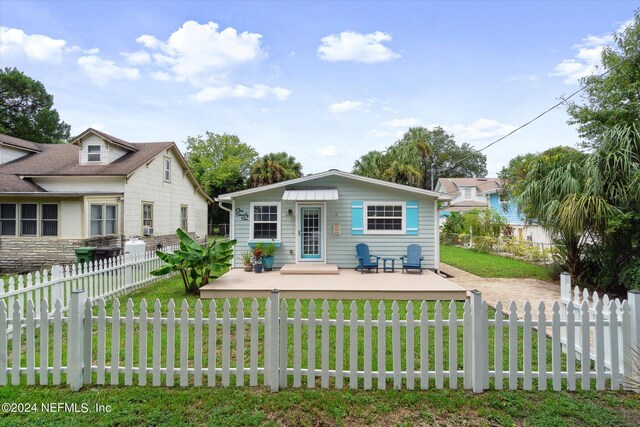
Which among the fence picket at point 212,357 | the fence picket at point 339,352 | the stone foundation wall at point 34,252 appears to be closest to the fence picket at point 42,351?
the fence picket at point 212,357

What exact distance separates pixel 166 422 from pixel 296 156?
30505 mm

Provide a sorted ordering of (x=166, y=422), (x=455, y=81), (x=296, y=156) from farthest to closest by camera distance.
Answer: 1. (x=296, y=156)
2. (x=455, y=81)
3. (x=166, y=422)

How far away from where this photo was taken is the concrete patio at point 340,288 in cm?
754

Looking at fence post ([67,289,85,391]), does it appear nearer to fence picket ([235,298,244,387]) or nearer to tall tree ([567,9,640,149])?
fence picket ([235,298,244,387])

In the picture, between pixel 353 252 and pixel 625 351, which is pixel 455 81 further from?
pixel 625 351

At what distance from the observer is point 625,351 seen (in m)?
3.30

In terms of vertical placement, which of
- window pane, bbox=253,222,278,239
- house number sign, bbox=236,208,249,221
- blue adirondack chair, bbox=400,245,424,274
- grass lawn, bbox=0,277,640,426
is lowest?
grass lawn, bbox=0,277,640,426

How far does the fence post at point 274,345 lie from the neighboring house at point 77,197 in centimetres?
1290

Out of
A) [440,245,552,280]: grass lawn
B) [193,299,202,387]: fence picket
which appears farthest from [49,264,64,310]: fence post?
[440,245,552,280]: grass lawn

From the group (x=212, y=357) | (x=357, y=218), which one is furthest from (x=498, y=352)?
(x=357, y=218)

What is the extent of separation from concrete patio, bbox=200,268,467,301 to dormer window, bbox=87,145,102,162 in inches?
425

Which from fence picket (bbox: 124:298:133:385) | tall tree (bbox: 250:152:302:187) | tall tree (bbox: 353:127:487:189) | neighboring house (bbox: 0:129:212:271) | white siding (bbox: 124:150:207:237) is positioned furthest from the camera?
tall tree (bbox: 250:152:302:187)

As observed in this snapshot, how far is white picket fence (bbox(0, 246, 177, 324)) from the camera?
467cm

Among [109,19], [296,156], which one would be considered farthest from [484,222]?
[109,19]
